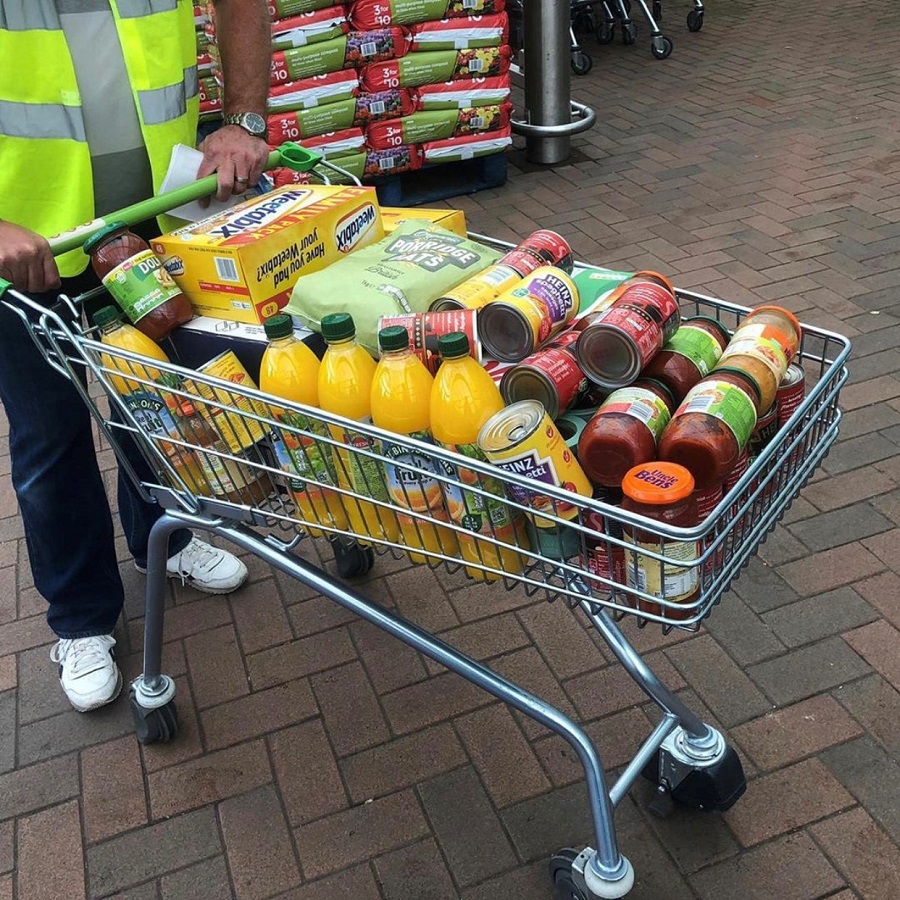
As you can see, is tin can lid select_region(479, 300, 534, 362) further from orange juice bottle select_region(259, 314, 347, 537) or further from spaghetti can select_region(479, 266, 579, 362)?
orange juice bottle select_region(259, 314, 347, 537)

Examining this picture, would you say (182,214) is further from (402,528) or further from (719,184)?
(719,184)

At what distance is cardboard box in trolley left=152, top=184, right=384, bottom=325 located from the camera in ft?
5.76

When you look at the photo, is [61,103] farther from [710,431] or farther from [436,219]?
[710,431]

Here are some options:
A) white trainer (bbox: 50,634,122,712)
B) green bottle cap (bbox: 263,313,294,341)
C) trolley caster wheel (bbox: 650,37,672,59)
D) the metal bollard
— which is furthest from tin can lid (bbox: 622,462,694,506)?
trolley caster wheel (bbox: 650,37,672,59)

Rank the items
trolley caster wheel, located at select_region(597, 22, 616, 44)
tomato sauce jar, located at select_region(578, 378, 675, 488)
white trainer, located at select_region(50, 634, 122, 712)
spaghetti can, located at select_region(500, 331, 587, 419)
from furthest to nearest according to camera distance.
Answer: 1. trolley caster wheel, located at select_region(597, 22, 616, 44)
2. white trainer, located at select_region(50, 634, 122, 712)
3. spaghetti can, located at select_region(500, 331, 587, 419)
4. tomato sauce jar, located at select_region(578, 378, 675, 488)

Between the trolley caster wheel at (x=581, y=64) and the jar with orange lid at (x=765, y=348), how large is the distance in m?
6.75

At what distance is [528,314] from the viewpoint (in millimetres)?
1571

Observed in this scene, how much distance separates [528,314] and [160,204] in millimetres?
830

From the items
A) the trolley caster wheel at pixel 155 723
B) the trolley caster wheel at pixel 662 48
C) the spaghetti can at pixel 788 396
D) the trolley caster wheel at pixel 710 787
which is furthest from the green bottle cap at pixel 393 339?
the trolley caster wheel at pixel 662 48

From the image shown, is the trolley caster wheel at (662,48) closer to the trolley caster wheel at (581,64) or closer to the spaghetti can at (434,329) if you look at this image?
the trolley caster wheel at (581,64)

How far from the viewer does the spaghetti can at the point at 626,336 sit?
1476 mm

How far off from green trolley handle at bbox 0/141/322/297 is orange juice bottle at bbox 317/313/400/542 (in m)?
0.56

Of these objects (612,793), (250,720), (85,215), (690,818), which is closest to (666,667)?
(690,818)

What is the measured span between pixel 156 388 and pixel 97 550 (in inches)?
43.0
